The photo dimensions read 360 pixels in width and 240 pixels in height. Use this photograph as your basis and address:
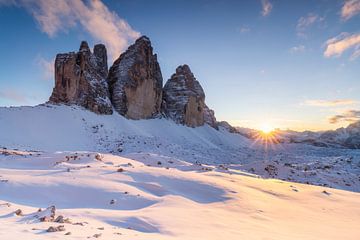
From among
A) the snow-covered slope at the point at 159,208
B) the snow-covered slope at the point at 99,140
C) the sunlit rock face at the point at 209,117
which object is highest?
the sunlit rock face at the point at 209,117

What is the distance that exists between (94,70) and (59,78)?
5.27m

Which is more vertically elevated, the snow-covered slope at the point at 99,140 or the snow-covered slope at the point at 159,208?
the snow-covered slope at the point at 99,140

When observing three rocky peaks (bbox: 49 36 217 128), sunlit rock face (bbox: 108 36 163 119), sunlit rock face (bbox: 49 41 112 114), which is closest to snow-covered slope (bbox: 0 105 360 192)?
sunlit rock face (bbox: 49 41 112 114)

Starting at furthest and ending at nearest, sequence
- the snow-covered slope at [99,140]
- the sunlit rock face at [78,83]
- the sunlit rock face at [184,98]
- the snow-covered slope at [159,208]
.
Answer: the sunlit rock face at [184,98] < the sunlit rock face at [78,83] < the snow-covered slope at [99,140] < the snow-covered slope at [159,208]

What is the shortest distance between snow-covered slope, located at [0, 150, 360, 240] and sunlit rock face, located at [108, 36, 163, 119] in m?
35.6

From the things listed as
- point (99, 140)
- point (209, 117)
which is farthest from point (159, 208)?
point (209, 117)

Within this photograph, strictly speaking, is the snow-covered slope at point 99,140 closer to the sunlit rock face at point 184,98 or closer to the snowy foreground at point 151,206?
the snowy foreground at point 151,206

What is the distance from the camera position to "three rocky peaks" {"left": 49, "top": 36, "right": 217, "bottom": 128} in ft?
135

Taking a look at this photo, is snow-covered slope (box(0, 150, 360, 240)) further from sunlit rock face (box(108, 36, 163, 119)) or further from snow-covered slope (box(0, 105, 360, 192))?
sunlit rock face (box(108, 36, 163, 119))

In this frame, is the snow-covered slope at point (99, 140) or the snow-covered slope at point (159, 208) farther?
the snow-covered slope at point (99, 140)

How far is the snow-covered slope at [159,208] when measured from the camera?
18.0 feet

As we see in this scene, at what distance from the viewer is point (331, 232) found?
679 cm

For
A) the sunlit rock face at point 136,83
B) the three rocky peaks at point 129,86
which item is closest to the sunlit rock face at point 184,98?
the three rocky peaks at point 129,86

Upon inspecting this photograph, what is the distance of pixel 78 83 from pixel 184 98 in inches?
973
